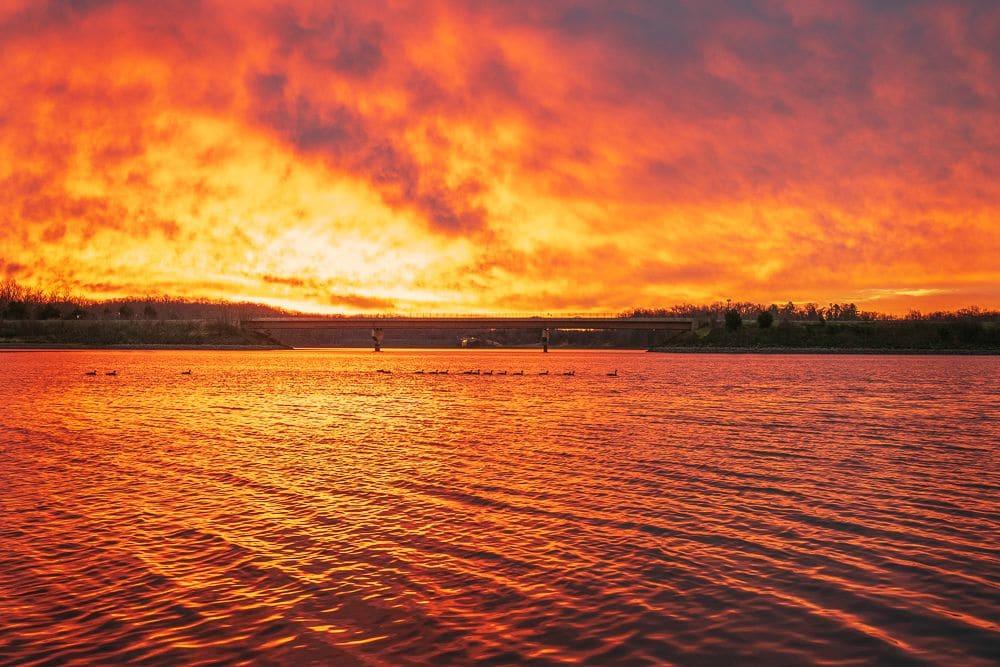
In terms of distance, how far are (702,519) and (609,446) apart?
46.7 ft

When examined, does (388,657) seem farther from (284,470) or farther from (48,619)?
(284,470)

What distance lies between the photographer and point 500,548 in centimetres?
1588

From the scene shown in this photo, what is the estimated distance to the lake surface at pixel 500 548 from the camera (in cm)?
1101

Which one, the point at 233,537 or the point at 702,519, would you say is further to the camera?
the point at 702,519

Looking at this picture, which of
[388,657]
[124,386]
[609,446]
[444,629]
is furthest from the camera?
[124,386]

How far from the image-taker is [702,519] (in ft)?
61.2

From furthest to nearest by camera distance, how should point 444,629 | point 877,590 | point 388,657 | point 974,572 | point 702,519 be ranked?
1. point 702,519
2. point 974,572
3. point 877,590
4. point 444,629
5. point 388,657

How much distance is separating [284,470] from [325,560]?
11.9 m

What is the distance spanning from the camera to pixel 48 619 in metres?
11.8

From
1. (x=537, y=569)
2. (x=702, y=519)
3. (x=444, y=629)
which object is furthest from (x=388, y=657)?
(x=702, y=519)

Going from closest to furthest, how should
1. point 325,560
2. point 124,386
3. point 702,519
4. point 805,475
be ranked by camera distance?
point 325,560 < point 702,519 < point 805,475 < point 124,386

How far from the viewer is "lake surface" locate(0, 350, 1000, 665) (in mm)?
11008

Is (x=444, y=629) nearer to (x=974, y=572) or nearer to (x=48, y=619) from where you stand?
(x=48, y=619)

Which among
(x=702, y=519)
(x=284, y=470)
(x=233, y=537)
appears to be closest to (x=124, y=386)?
(x=284, y=470)
